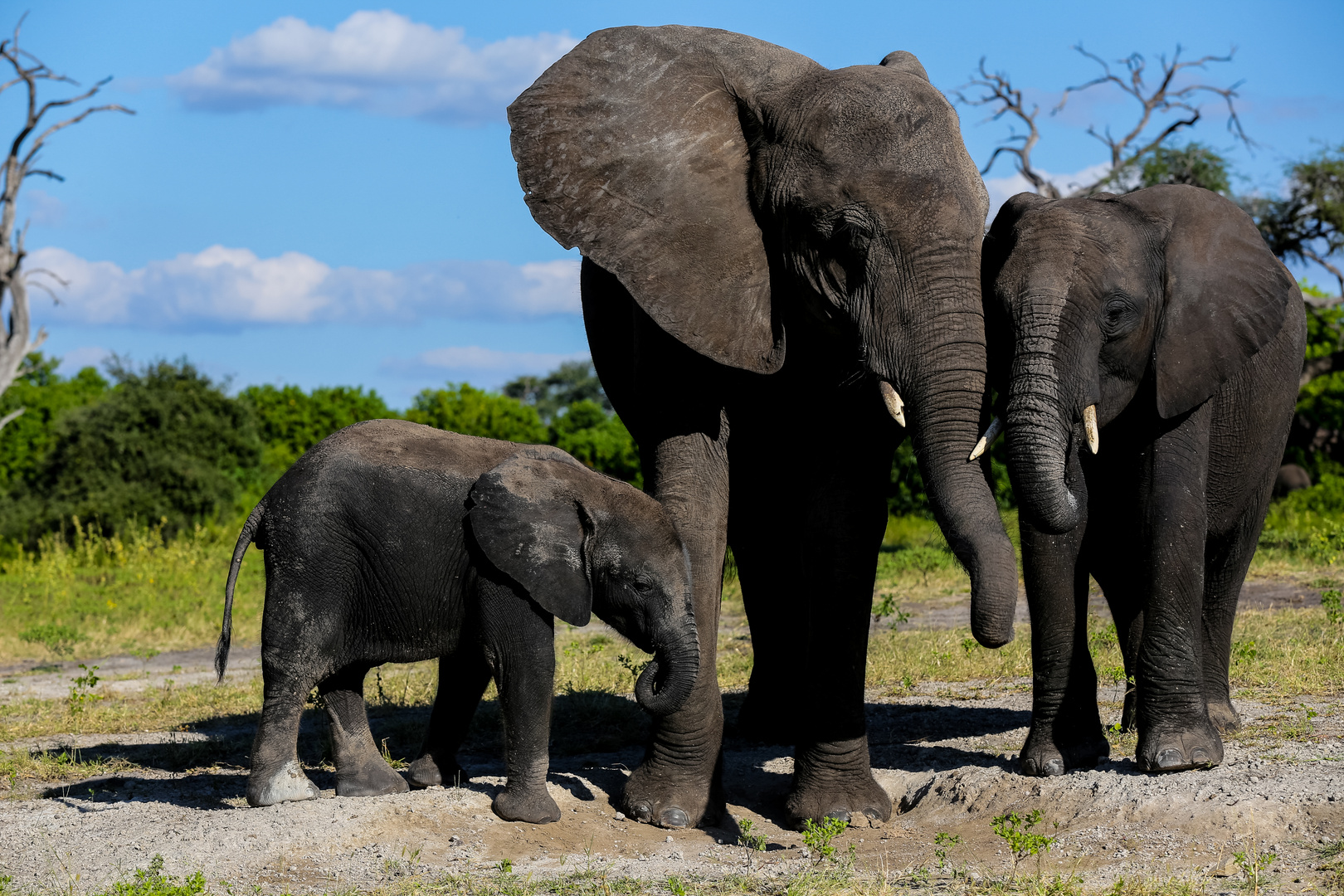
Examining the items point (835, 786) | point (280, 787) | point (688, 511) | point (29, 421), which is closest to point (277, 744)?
point (280, 787)

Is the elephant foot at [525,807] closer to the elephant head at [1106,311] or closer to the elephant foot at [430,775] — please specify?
the elephant foot at [430,775]

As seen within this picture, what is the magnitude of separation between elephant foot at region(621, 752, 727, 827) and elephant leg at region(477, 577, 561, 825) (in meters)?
0.36

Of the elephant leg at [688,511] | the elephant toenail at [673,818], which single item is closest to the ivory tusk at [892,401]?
the elephant leg at [688,511]

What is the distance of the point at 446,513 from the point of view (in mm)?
5766

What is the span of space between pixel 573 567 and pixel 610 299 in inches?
56.6

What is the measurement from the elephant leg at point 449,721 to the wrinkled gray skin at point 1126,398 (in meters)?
2.45

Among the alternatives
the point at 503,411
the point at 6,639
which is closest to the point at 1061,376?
the point at 6,639

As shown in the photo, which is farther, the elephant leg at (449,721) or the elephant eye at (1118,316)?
the elephant leg at (449,721)

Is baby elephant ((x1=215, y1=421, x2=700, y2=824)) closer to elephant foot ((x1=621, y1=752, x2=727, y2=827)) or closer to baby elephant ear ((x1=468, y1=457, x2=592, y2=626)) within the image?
baby elephant ear ((x1=468, y1=457, x2=592, y2=626))

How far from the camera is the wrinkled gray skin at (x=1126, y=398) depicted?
5.42 meters

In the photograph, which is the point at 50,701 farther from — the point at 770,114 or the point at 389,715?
the point at 770,114

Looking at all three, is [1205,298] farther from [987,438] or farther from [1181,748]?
[1181,748]

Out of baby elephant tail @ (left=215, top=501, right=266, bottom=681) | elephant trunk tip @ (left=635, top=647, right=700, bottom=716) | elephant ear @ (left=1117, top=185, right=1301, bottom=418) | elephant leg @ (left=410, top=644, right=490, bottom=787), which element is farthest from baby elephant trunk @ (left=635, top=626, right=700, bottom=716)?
elephant ear @ (left=1117, top=185, right=1301, bottom=418)

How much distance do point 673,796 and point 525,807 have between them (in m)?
0.61
